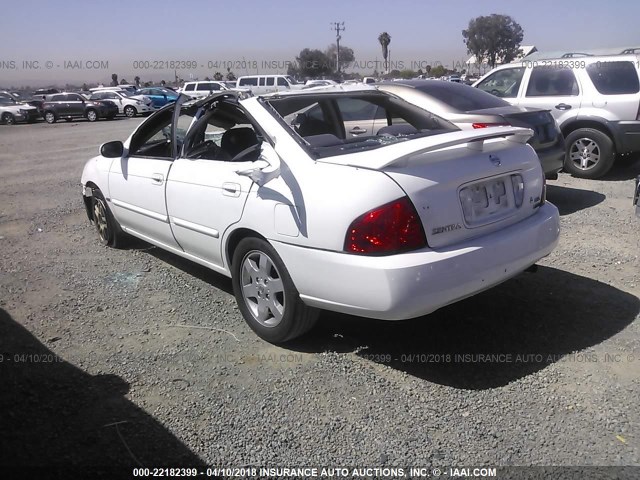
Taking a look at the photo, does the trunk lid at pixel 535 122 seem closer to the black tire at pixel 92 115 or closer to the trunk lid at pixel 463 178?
the trunk lid at pixel 463 178

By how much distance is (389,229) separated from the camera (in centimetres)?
298

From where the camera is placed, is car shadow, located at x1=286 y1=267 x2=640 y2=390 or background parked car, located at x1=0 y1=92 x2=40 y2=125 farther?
background parked car, located at x1=0 y1=92 x2=40 y2=125

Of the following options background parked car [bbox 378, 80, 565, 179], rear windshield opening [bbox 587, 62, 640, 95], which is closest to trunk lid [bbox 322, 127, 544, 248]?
background parked car [bbox 378, 80, 565, 179]

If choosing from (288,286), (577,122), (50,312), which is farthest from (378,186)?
(577,122)

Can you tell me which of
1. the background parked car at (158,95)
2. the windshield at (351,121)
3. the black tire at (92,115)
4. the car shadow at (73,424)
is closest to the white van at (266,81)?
the background parked car at (158,95)

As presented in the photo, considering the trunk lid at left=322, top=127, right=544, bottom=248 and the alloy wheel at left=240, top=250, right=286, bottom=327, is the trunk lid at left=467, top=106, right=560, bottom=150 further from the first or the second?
the alloy wheel at left=240, top=250, right=286, bottom=327

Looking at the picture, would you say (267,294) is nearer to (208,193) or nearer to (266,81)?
(208,193)

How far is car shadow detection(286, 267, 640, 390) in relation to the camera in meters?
3.38

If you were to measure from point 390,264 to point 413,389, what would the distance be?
77cm

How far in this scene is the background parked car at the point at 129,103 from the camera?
31688mm

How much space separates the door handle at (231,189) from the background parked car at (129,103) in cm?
2988

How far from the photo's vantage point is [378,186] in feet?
9.83

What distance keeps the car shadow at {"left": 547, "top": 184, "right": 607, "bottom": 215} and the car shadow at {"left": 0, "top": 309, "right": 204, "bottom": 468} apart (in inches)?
213

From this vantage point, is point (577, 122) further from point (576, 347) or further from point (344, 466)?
point (344, 466)
